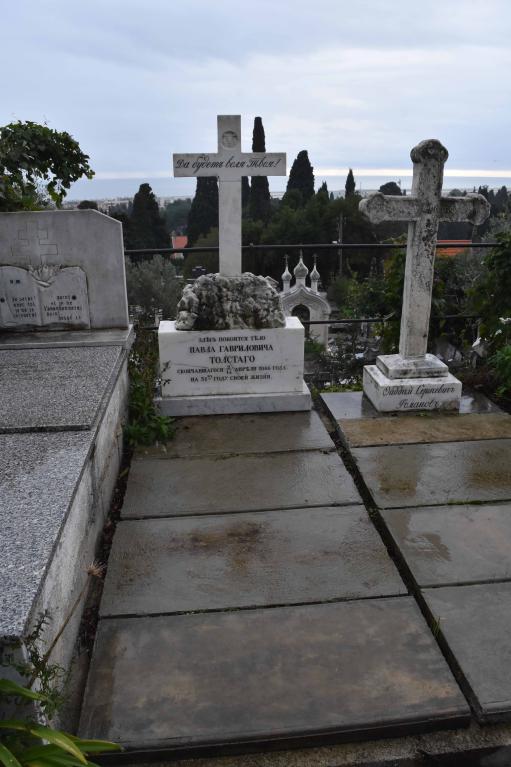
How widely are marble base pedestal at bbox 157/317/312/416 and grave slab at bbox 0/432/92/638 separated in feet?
5.14

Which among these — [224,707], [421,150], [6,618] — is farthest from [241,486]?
[421,150]

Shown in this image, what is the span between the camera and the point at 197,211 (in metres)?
46.0

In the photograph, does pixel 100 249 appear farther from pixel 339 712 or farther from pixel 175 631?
pixel 339 712

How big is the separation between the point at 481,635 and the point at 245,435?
6.74 feet

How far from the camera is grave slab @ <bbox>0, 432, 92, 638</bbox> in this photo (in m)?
1.71

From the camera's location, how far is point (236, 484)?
3365mm

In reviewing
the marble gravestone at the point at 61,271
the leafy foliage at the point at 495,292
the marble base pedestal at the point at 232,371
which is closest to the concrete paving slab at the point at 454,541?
the marble base pedestal at the point at 232,371

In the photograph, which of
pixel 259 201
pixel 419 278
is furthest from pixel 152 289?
pixel 259 201

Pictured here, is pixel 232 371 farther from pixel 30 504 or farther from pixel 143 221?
pixel 143 221

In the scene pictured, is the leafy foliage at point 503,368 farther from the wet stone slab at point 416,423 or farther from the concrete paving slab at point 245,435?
the concrete paving slab at point 245,435

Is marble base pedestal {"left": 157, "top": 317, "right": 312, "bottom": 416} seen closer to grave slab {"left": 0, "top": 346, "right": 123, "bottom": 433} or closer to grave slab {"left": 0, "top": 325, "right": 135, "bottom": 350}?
grave slab {"left": 0, "top": 325, "right": 135, "bottom": 350}

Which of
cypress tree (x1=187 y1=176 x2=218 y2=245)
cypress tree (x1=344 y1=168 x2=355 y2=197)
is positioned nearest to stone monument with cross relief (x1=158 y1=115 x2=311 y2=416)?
cypress tree (x1=187 y1=176 x2=218 y2=245)

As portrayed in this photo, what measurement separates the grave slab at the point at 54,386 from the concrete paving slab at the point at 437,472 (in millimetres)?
1549

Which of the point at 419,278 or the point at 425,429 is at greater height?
the point at 419,278
